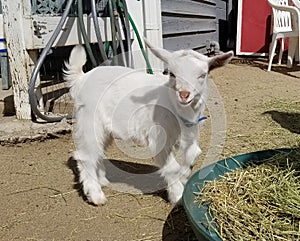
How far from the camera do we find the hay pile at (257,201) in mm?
1785

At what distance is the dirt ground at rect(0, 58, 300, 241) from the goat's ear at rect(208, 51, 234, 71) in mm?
909

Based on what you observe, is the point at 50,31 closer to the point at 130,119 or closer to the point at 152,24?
the point at 152,24

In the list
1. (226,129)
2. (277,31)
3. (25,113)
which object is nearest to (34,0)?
(25,113)

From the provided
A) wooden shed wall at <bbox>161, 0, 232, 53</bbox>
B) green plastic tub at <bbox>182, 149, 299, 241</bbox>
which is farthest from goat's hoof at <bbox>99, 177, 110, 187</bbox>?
wooden shed wall at <bbox>161, 0, 232, 53</bbox>

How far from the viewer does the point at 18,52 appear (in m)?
3.59

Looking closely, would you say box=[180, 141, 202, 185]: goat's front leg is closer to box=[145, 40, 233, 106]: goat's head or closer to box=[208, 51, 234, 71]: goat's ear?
box=[145, 40, 233, 106]: goat's head

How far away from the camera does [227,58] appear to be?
204 cm

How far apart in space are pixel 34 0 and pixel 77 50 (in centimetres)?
177

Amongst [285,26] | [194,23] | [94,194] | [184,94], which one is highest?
A: [194,23]

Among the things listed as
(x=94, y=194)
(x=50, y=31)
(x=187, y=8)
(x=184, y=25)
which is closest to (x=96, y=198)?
(x=94, y=194)

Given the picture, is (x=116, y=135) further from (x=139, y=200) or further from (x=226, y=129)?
(x=226, y=129)

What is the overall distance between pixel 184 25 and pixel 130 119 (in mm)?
5050

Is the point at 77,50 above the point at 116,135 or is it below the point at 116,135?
above

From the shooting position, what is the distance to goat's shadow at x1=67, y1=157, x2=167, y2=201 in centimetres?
271
